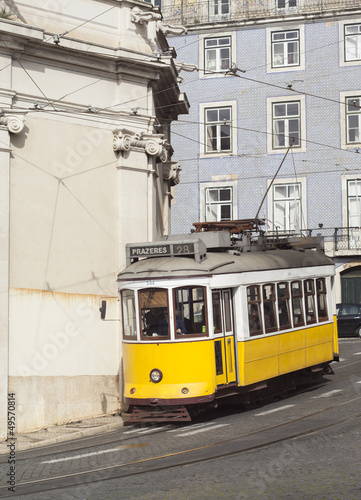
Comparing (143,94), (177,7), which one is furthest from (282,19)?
(143,94)

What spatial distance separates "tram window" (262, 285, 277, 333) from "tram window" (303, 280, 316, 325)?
4.90ft

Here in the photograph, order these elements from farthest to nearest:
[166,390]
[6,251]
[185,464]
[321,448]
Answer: [6,251], [166,390], [321,448], [185,464]

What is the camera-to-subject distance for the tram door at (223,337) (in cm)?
1412

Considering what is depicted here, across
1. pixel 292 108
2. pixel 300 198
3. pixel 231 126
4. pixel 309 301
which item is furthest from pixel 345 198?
pixel 309 301

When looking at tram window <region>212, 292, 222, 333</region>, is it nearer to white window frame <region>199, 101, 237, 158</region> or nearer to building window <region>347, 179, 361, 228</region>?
building window <region>347, 179, 361, 228</region>

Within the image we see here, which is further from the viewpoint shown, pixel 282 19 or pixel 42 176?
pixel 282 19

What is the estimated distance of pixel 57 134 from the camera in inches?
627

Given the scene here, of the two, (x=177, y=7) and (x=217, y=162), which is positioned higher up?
(x=177, y=7)

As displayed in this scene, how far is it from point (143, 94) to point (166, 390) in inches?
256

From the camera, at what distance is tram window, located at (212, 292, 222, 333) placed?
14156 mm

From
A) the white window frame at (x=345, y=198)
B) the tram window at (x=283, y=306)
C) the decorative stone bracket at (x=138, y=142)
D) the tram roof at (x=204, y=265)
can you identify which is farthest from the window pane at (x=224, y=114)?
the tram window at (x=283, y=306)

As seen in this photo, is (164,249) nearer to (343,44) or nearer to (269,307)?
(269,307)

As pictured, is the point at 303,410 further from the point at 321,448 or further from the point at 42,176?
the point at 42,176

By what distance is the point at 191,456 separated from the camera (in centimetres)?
1104
